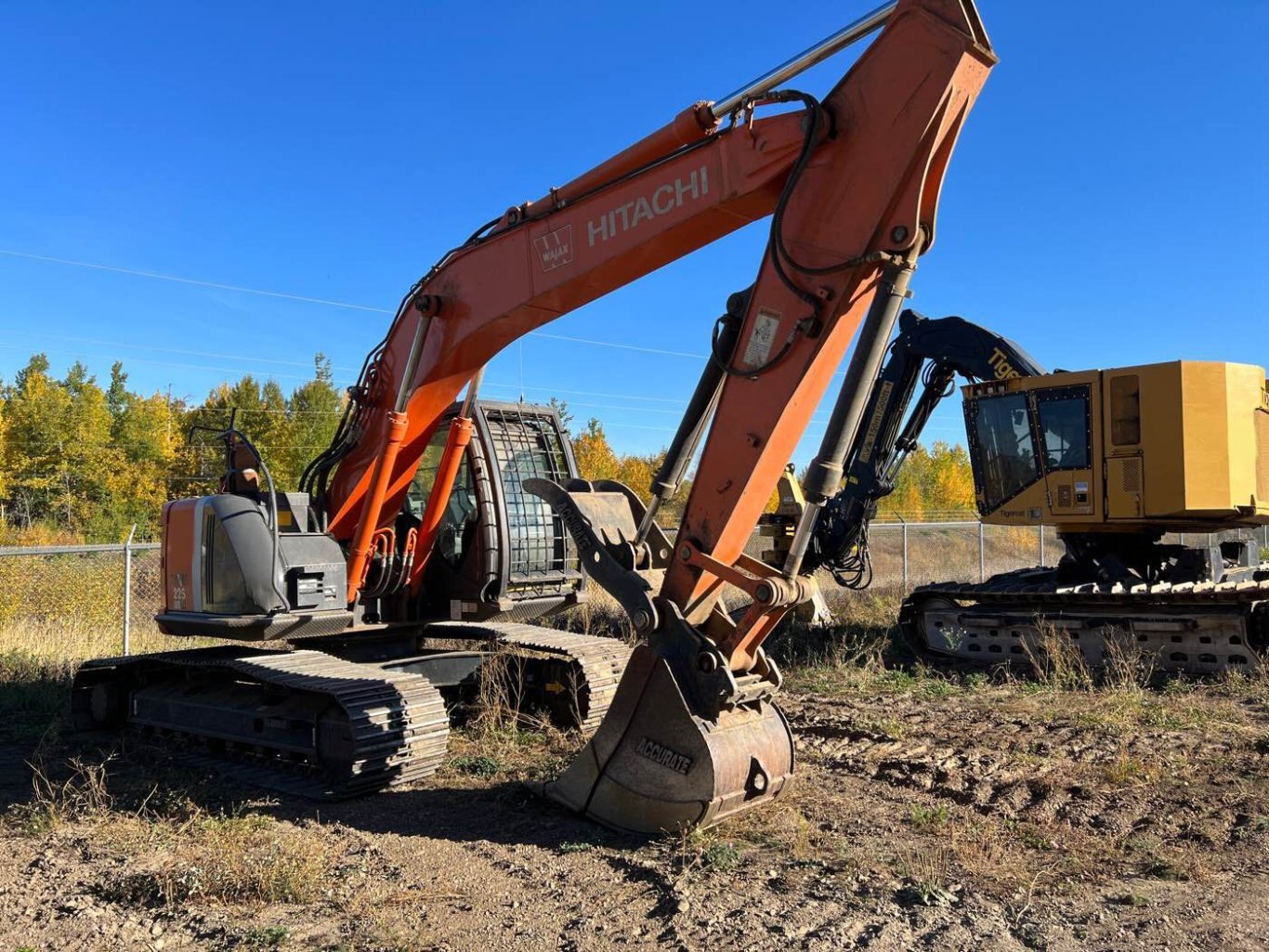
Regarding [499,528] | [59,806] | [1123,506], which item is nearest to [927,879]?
[499,528]

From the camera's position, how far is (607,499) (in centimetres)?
615

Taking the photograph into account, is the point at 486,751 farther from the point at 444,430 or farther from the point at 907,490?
the point at 907,490

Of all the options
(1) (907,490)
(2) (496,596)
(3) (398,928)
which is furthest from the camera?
(1) (907,490)

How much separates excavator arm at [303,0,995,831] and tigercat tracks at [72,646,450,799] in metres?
1.26

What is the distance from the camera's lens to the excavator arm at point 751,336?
4691 millimetres

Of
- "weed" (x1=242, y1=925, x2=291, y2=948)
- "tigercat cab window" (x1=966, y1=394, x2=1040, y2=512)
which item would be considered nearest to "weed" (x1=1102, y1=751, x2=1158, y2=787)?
"weed" (x1=242, y1=925, x2=291, y2=948)

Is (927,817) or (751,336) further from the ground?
(751,336)

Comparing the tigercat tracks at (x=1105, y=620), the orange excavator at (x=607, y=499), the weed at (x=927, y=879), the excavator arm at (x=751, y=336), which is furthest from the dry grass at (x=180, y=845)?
the tigercat tracks at (x=1105, y=620)

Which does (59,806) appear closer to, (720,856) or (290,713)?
(290,713)

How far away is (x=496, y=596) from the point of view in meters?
7.74

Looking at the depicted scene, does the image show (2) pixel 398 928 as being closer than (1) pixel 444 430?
Yes

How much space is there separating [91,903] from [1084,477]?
9.48 metres

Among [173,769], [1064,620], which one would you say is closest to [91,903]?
[173,769]

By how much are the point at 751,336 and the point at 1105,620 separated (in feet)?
23.0
